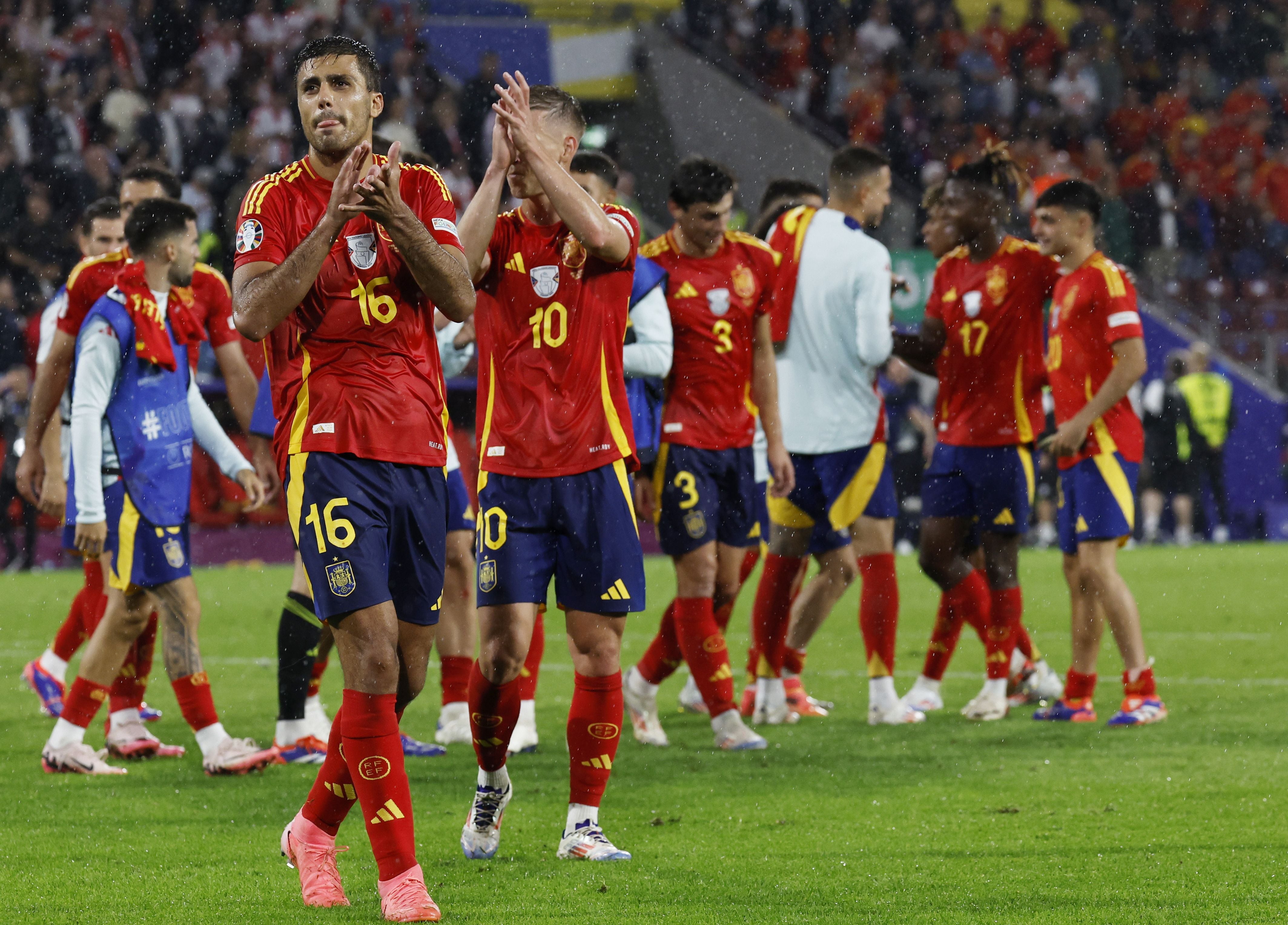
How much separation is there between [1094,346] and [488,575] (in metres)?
3.74

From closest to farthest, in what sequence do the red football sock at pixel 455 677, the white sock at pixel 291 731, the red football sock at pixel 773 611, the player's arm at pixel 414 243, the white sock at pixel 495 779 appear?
the player's arm at pixel 414 243, the white sock at pixel 495 779, the white sock at pixel 291 731, the red football sock at pixel 455 677, the red football sock at pixel 773 611

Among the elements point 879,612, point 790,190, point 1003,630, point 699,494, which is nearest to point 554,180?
point 699,494

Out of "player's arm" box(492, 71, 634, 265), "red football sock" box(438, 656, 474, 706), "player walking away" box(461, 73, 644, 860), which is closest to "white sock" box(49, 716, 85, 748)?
"red football sock" box(438, 656, 474, 706)

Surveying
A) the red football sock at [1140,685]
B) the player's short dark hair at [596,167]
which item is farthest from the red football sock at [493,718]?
the red football sock at [1140,685]

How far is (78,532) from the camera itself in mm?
5871

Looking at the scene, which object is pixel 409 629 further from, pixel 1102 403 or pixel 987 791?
pixel 1102 403

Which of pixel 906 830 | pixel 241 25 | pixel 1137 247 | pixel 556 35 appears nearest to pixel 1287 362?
pixel 1137 247

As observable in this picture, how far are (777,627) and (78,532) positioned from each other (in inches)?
121

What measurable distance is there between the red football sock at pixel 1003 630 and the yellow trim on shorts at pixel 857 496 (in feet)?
2.59

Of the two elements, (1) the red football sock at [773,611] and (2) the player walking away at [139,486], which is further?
(1) the red football sock at [773,611]

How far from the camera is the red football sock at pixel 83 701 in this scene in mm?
6070

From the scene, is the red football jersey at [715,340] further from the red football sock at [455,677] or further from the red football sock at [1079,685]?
the red football sock at [1079,685]

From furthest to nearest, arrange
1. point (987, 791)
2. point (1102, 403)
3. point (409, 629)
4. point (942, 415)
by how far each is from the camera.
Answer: point (942, 415) → point (1102, 403) → point (987, 791) → point (409, 629)

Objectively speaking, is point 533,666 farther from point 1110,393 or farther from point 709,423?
point 1110,393
